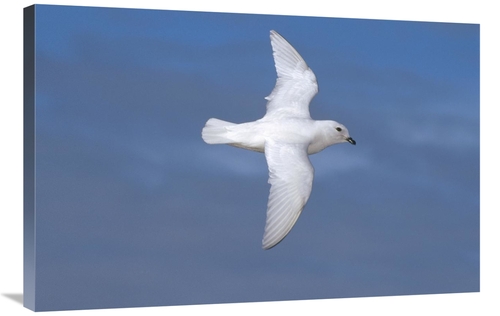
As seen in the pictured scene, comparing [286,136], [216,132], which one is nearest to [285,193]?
[286,136]

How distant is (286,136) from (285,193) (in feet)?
2.71

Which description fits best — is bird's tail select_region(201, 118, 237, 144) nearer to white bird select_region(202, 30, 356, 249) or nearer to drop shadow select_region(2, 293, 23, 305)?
white bird select_region(202, 30, 356, 249)

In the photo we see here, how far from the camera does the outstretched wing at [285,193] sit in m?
9.99

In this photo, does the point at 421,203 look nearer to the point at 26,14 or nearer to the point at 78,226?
the point at 78,226

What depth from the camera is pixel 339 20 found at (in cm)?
1147

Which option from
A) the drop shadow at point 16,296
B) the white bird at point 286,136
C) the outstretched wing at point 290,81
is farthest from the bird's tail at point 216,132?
the drop shadow at point 16,296

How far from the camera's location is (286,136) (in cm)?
1072

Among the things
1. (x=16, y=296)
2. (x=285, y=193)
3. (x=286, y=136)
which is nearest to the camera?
(x=285, y=193)

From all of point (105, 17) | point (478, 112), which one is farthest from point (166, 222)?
point (478, 112)

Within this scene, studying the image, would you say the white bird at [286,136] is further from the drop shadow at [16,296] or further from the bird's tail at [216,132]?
the drop shadow at [16,296]

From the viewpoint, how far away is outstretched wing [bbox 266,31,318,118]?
11.0m

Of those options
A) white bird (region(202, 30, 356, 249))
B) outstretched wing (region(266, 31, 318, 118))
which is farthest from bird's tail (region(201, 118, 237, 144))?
outstretched wing (region(266, 31, 318, 118))

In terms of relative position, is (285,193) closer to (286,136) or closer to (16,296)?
(286,136)

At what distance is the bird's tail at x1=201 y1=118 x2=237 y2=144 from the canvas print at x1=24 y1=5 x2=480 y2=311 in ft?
0.04
